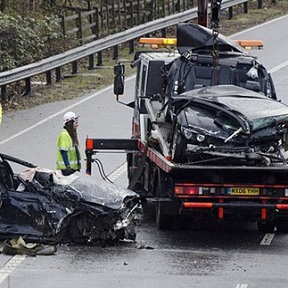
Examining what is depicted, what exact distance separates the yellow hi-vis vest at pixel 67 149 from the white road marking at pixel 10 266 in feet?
10.7

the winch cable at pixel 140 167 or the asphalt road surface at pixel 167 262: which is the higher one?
the winch cable at pixel 140 167

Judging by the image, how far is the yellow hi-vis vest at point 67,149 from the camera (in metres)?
17.4

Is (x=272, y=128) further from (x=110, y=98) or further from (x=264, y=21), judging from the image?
(x=264, y=21)

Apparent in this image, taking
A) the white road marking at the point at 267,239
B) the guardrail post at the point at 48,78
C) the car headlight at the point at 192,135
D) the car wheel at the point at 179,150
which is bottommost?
the guardrail post at the point at 48,78

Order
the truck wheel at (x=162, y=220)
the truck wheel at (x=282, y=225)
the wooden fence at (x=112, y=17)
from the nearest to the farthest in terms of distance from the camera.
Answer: the truck wheel at (x=162, y=220)
the truck wheel at (x=282, y=225)
the wooden fence at (x=112, y=17)

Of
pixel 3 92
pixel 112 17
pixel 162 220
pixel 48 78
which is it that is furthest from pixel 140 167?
pixel 112 17

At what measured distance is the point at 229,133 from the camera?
1509 cm

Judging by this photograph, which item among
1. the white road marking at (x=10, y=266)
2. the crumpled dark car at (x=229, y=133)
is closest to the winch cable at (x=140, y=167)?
the crumpled dark car at (x=229, y=133)

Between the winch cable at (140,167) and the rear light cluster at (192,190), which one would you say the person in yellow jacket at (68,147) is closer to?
the winch cable at (140,167)

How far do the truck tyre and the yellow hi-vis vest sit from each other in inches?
84.2

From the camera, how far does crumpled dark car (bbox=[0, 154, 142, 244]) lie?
1494 centimetres

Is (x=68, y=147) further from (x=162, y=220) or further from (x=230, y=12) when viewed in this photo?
(x=230, y=12)

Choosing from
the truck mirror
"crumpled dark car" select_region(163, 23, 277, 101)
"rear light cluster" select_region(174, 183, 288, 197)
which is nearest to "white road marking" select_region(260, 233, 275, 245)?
"rear light cluster" select_region(174, 183, 288, 197)

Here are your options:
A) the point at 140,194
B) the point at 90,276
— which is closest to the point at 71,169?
the point at 140,194
